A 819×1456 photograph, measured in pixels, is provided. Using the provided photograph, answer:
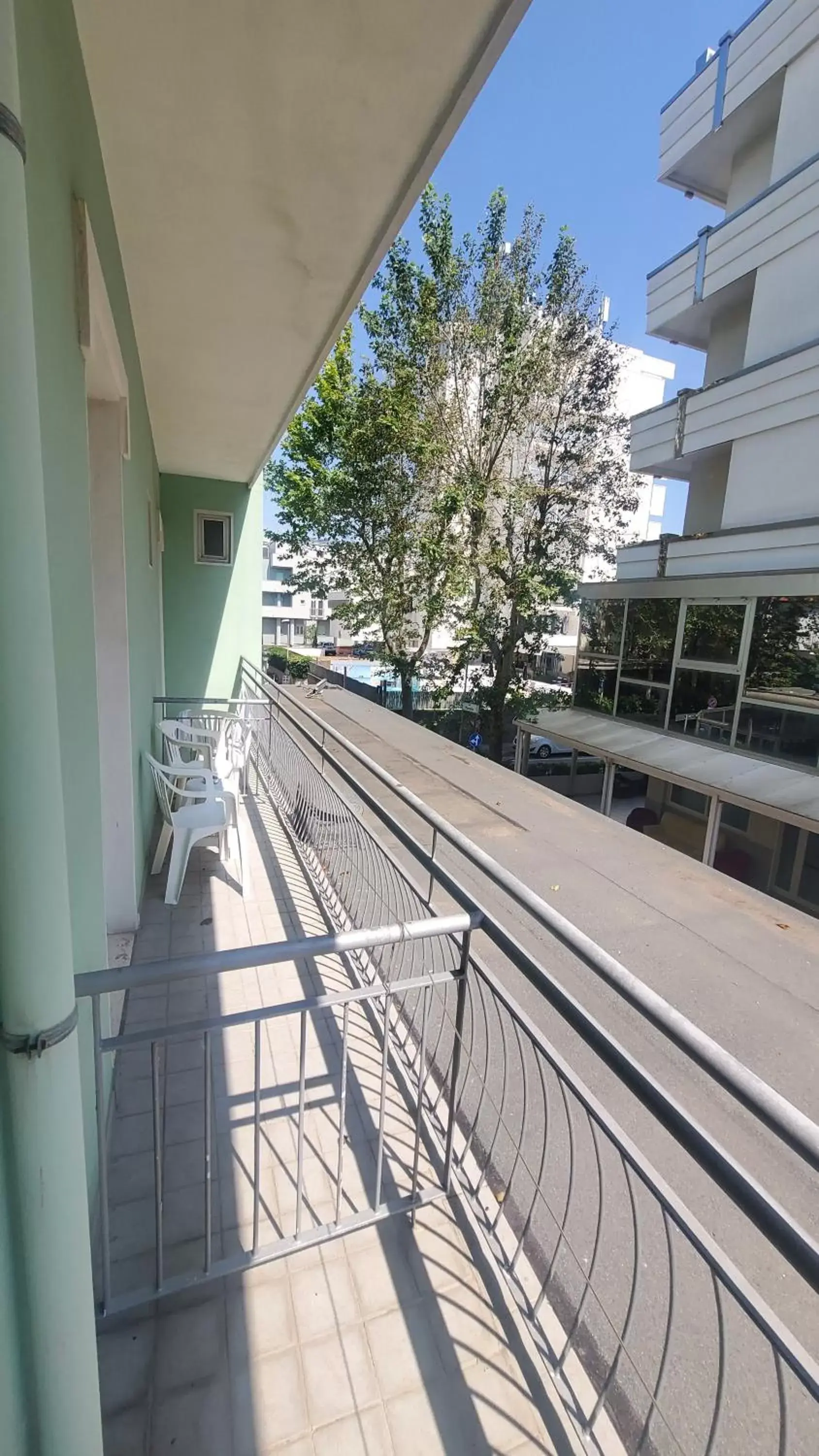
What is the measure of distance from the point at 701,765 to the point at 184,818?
8.10 metres

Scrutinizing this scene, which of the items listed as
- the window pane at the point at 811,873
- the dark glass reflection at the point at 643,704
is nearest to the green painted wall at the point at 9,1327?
the window pane at the point at 811,873

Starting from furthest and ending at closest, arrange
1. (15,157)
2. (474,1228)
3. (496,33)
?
(474,1228) < (496,33) < (15,157)

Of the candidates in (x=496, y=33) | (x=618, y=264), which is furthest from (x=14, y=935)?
(x=618, y=264)

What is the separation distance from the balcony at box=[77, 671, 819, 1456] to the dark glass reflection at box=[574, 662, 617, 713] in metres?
10.4

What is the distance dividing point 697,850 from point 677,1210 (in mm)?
10770

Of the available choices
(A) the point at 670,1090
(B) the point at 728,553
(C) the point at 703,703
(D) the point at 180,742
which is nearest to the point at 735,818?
(C) the point at 703,703

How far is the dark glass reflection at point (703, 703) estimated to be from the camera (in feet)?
30.4

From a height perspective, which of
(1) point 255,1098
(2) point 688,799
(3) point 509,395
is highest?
(3) point 509,395

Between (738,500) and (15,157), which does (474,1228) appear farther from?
(738,500)

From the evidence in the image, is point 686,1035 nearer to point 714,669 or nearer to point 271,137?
point 271,137

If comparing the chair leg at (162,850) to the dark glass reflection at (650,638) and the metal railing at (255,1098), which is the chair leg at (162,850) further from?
the dark glass reflection at (650,638)

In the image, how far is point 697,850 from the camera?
10711mm

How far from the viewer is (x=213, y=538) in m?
6.75

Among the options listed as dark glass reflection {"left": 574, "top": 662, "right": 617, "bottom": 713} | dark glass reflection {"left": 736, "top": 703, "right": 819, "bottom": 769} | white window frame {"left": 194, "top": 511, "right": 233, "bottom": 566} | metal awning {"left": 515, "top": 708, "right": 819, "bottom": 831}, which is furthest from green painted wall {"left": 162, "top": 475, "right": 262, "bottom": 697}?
dark glass reflection {"left": 574, "top": 662, "right": 617, "bottom": 713}
